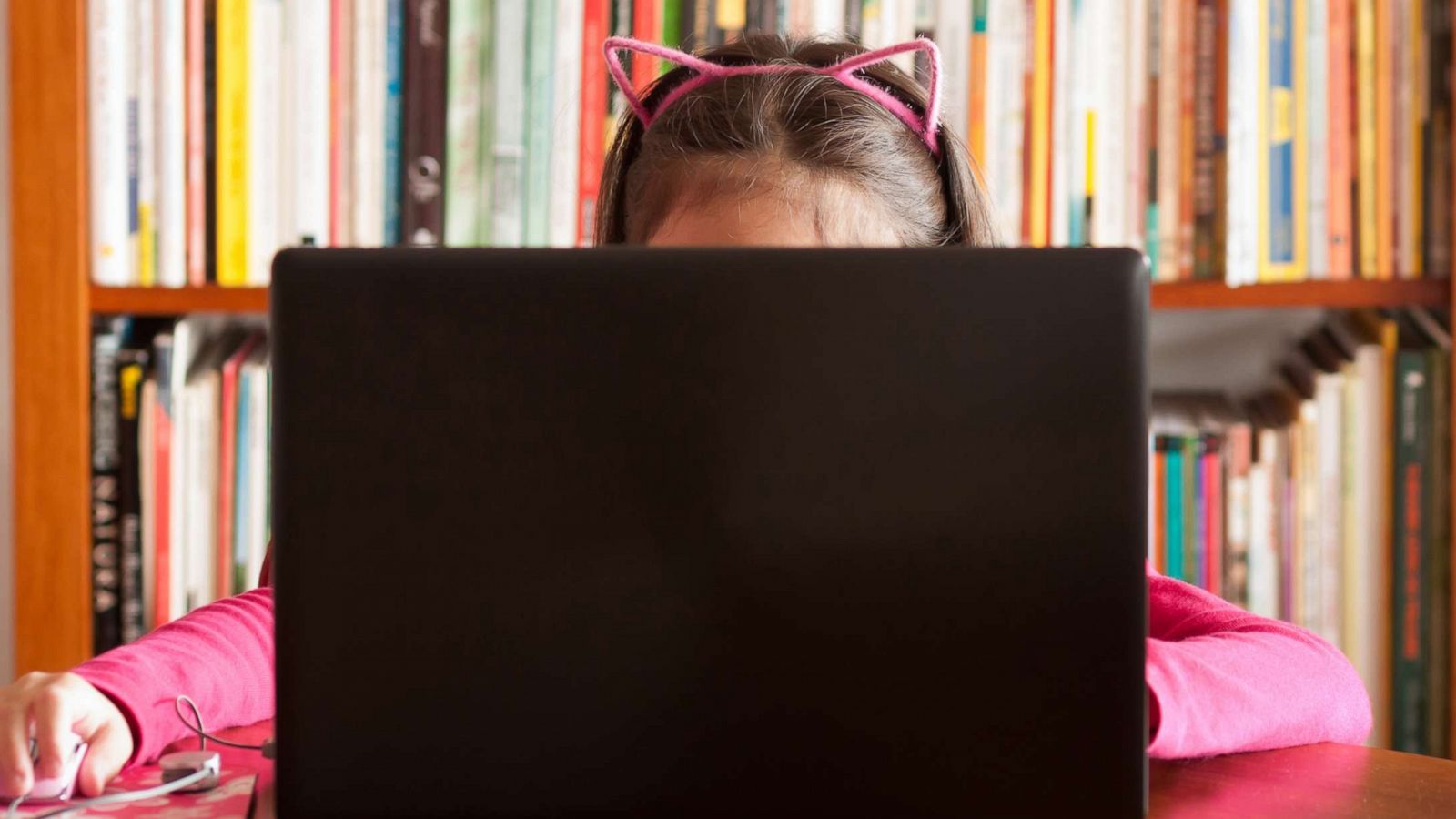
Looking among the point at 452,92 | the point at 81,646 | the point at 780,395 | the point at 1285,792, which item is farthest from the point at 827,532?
the point at 81,646

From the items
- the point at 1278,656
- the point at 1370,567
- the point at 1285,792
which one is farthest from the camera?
the point at 1370,567

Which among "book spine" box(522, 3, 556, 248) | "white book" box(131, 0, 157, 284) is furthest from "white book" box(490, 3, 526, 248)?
"white book" box(131, 0, 157, 284)

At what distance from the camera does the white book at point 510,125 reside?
4.04ft

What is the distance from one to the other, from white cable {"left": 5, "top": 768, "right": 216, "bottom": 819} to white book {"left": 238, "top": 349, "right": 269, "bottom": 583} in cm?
71

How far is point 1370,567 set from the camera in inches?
47.8

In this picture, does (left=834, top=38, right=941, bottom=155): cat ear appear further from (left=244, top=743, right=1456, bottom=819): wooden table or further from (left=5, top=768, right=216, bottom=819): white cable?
(left=5, top=768, right=216, bottom=819): white cable

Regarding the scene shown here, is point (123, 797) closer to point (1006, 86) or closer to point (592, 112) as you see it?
point (592, 112)

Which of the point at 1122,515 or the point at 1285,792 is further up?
the point at 1122,515

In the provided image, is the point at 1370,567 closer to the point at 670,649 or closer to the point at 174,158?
the point at 670,649

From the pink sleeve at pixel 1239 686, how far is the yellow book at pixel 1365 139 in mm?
545

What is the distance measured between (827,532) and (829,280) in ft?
0.26

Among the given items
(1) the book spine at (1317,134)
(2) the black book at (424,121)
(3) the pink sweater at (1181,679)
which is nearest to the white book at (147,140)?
(2) the black book at (424,121)

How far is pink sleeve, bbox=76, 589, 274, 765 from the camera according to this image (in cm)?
62

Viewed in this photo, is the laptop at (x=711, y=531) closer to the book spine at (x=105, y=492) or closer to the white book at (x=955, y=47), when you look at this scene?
the white book at (x=955, y=47)
